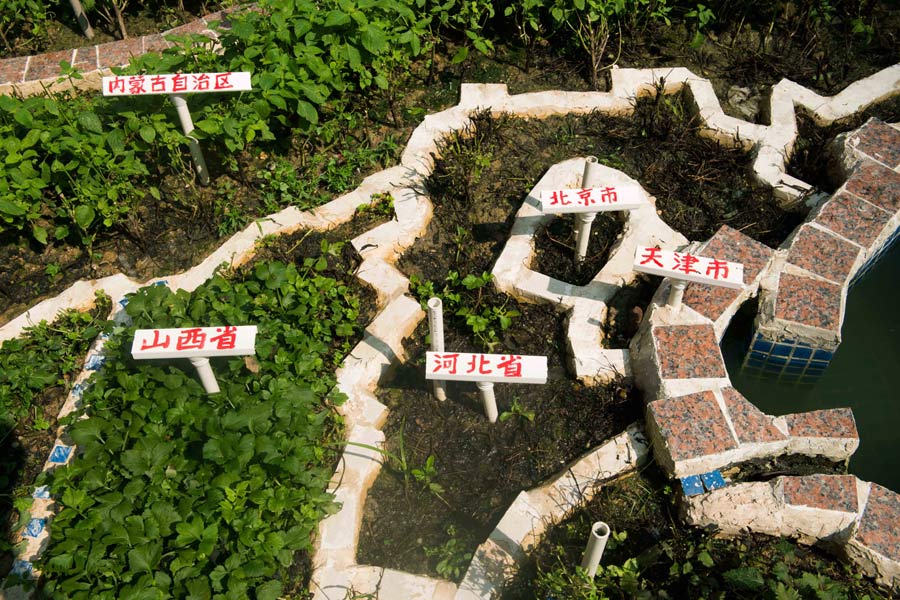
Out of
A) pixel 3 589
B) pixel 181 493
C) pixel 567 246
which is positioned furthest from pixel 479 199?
pixel 3 589

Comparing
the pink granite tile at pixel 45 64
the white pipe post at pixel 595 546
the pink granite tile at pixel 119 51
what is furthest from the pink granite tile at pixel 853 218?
the pink granite tile at pixel 45 64

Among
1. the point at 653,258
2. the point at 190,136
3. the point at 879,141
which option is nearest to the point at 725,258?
the point at 653,258

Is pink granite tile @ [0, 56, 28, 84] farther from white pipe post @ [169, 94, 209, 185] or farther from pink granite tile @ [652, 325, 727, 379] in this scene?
pink granite tile @ [652, 325, 727, 379]

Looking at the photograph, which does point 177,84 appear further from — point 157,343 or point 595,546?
point 595,546

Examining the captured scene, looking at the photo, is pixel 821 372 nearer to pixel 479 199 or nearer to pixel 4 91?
pixel 479 199

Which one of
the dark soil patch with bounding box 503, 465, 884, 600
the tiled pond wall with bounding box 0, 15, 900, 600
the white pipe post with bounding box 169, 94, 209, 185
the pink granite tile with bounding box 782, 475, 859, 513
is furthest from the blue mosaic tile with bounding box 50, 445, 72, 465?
the pink granite tile with bounding box 782, 475, 859, 513
